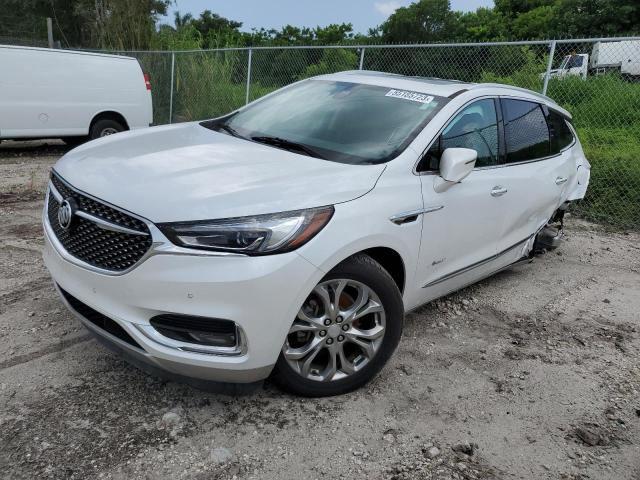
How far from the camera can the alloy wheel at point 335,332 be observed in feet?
9.19

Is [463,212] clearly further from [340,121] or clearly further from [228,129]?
[228,129]

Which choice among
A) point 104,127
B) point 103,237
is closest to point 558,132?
point 103,237

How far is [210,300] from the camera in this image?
8.13 feet

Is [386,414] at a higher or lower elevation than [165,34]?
lower

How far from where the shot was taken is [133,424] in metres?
2.74

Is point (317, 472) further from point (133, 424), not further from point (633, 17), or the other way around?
point (633, 17)

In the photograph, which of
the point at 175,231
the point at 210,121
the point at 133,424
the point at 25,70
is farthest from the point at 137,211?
the point at 25,70

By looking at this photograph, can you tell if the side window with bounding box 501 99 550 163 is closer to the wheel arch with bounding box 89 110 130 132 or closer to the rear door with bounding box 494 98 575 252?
the rear door with bounding box 494 98 575 252

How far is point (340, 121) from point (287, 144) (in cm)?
43

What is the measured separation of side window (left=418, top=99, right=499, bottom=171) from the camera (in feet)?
11.3

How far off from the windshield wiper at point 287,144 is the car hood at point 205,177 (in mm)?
85

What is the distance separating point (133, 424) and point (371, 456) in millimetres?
1147

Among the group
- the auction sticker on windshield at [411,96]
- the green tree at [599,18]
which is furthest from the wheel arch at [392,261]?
the green tree at [599,18]

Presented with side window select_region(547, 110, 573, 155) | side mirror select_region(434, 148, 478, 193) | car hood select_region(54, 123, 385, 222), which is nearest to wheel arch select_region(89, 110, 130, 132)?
car hood select_region(54, 123, 385, 222)
